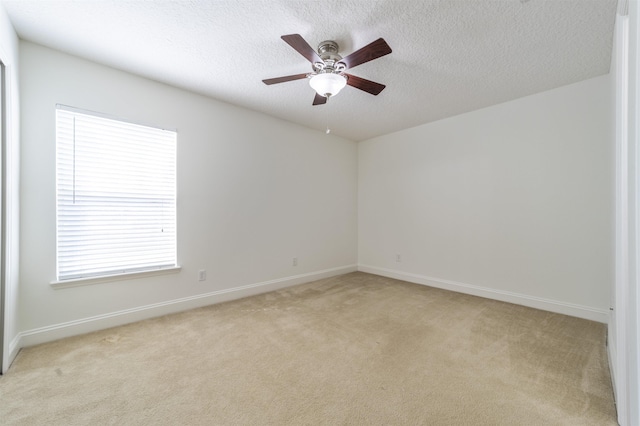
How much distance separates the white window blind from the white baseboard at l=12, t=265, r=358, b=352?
416 mm

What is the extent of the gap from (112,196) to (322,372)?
2.52 meters

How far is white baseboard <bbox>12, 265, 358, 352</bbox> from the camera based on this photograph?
2.17 meters

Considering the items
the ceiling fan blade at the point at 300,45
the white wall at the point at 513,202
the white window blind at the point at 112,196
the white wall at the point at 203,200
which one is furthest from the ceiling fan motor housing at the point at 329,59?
the white wall at the point at 513,202

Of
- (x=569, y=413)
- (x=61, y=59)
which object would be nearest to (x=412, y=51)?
(x=569, y=413)

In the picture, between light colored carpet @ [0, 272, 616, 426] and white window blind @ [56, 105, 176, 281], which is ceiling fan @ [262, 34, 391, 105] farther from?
light colored carpet @ [0, 272, 616, 426]

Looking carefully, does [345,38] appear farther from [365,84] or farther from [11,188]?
[11,188]

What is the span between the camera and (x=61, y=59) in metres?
2.26

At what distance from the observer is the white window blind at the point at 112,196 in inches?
91.0

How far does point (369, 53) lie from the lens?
1.79 m

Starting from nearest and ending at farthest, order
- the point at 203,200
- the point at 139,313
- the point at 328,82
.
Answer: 1. the point at 328,82
2. the point at 139,313
3. the point at 203,200

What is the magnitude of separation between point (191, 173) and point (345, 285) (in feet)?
8.69

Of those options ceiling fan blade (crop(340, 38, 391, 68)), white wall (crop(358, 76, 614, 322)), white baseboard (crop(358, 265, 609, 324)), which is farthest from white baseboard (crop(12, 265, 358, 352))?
ceiling fan blade (crop(340, 38, 391, 68))

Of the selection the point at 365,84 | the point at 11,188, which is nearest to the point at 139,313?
the point at 11,188

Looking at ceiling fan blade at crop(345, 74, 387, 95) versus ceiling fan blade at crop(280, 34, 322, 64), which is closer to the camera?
ceiling fan blade at crop(280, 34, 322, 64)
